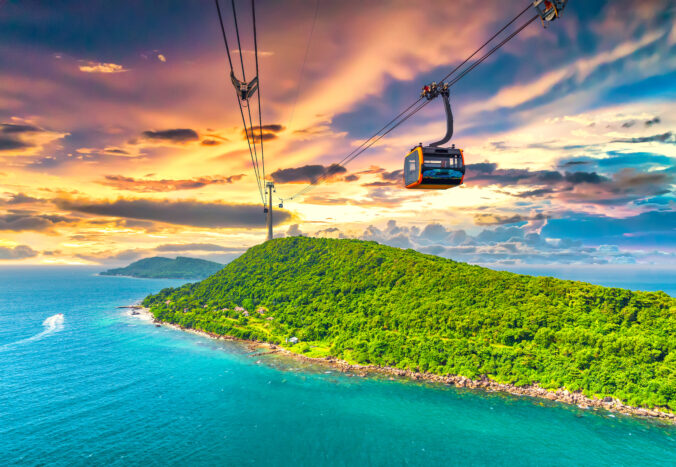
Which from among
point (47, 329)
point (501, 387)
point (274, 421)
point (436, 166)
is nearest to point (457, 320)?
point (501, 387)

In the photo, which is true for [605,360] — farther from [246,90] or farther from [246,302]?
[246,302]

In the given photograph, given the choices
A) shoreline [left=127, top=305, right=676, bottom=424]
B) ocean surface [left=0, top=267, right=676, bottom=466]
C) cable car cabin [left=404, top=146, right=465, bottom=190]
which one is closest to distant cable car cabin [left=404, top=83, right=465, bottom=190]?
cable car cabin [left=404, top=146, right=465, bottom=190]

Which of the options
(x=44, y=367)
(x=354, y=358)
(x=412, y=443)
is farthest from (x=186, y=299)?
(x=412, y=443)

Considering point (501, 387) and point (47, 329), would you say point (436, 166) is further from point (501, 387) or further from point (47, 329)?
point (47, 329)

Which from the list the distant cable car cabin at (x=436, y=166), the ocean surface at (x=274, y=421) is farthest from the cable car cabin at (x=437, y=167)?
the ocean surface at (x=274, y=421)

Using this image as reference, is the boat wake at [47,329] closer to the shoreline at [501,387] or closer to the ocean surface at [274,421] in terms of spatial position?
the ocean surface at [274,421]
